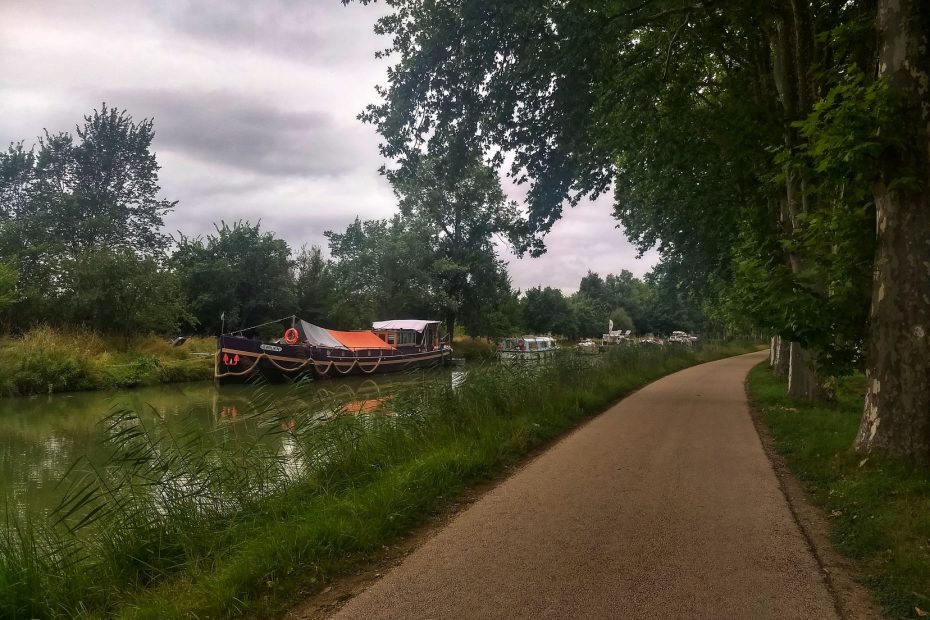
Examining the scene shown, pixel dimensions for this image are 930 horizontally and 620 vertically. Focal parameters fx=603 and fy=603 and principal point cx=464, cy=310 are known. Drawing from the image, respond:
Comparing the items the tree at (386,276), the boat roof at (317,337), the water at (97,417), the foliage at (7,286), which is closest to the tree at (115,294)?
the foliage at (7,286)

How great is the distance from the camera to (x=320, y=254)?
45812 mm

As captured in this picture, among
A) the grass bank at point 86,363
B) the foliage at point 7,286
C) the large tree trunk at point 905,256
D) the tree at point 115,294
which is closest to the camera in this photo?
the large tree trunk at point 905,256

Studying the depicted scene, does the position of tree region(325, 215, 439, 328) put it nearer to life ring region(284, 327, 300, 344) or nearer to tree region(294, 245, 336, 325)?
tree region(294, 245, 336, 325)

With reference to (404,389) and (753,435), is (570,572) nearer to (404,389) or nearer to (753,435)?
(404,389)

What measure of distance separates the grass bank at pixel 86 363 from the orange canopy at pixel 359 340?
6.68 m

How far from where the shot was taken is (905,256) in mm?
6438

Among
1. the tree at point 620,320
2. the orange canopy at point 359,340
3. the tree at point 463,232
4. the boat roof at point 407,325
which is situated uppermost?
the tree at point 463,232

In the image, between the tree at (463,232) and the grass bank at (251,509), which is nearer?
the grass bank at (251,509)

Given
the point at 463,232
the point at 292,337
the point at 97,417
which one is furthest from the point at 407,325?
the point at 97,417

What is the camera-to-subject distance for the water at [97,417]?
8.34 meters

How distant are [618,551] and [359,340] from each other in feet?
100.0

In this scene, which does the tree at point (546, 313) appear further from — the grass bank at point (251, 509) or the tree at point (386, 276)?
the grass bank at point (251, 509)

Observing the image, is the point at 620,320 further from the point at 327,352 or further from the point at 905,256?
the point at 905,256

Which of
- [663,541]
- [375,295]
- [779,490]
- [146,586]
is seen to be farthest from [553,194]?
[375,295]
